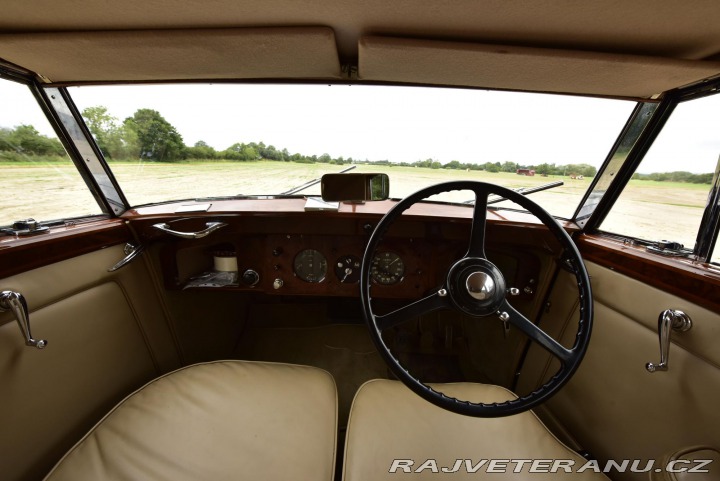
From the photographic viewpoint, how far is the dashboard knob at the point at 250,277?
200 cm

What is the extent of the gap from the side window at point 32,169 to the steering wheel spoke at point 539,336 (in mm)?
2053

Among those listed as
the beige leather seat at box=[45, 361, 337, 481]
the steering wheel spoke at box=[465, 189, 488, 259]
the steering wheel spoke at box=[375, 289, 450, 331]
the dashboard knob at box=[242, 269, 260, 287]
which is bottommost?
the beige leather seat at box=[45, 361, 337, 481]

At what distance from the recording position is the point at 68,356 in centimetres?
125

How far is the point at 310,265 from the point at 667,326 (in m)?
1.64

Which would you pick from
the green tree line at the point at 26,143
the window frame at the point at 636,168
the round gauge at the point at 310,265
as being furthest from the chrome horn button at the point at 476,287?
the green tree line at the point at 26,143

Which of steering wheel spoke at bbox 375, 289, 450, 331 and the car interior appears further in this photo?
steering wheel spoke at bbox 375, 289, 450, 331

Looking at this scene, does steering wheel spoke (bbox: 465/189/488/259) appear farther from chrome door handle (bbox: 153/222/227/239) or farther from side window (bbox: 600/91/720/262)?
chrome door handle (bbox: 153/222/227/239)

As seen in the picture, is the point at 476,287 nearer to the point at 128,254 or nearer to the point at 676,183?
the point at 676,183

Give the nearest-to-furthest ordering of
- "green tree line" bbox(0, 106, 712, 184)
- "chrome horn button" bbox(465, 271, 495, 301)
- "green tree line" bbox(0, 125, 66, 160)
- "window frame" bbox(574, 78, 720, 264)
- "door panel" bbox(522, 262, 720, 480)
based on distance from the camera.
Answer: "door panel" bbox(522, 262, 720, 480), "chrome horn button" bbox(465, 271, 495, 301), "window frame" bbox(574, 78, 720, 264), "green tree line" bbox(0, 125, 66, 160), "green tree line" bbox(0, 106, 712, 184)

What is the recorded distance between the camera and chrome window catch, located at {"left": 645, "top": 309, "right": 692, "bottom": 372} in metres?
1.04

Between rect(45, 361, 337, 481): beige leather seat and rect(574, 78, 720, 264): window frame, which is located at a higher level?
rect(574, 78, 720, 264): window frame

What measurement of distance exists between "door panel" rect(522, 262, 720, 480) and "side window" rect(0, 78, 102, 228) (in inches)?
100

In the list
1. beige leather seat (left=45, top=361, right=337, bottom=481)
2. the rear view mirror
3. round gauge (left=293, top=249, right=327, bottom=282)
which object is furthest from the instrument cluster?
beige leather seat (left=45, top=361, right=337, bottom=481)

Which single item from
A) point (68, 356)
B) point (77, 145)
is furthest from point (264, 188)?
point (68, 356)
